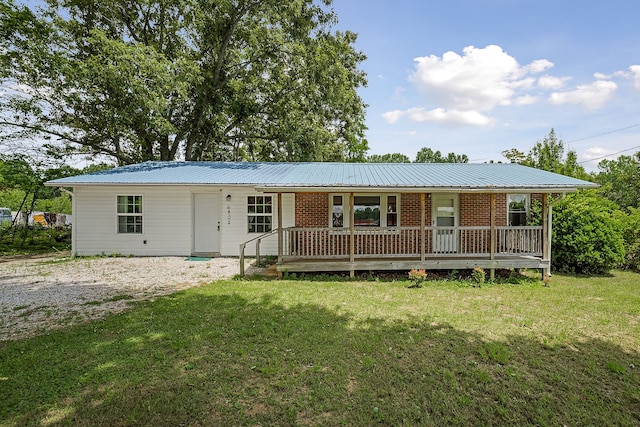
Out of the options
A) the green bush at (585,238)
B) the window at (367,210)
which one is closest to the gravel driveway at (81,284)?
the window at (367,210)

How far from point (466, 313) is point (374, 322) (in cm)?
190

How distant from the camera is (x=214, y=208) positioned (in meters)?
12.3

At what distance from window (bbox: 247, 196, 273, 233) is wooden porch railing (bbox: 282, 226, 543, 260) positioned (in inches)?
75.1

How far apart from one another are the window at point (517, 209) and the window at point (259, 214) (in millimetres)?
8734

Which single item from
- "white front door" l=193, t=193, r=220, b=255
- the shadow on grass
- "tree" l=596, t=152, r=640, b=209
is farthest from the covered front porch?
"tree" l=596, t=152, r=640, b=209

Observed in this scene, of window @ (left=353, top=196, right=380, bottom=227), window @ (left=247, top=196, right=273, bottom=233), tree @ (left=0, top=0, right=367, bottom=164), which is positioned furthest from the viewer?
Answer: tree @ (left=0, top=0, right=367, bottom=164)

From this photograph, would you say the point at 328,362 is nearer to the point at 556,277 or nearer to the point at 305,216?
the point at 305,216

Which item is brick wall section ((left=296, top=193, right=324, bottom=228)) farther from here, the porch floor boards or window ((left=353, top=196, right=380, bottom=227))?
the porch floor boards

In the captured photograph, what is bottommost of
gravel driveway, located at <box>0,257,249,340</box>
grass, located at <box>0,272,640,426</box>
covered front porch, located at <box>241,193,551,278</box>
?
grass, located at <box>0,272,640,426</box>

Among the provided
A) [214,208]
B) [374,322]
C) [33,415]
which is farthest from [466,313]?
[214,208]

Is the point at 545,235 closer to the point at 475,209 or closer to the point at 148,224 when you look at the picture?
the point at 475,209

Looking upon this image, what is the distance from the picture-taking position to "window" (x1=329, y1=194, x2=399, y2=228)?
11.2m

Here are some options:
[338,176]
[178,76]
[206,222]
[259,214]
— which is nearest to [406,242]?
[338,176]

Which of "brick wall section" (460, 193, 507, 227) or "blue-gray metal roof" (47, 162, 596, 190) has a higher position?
"blue-gray metal roof" (47, 162, 596, 190)
